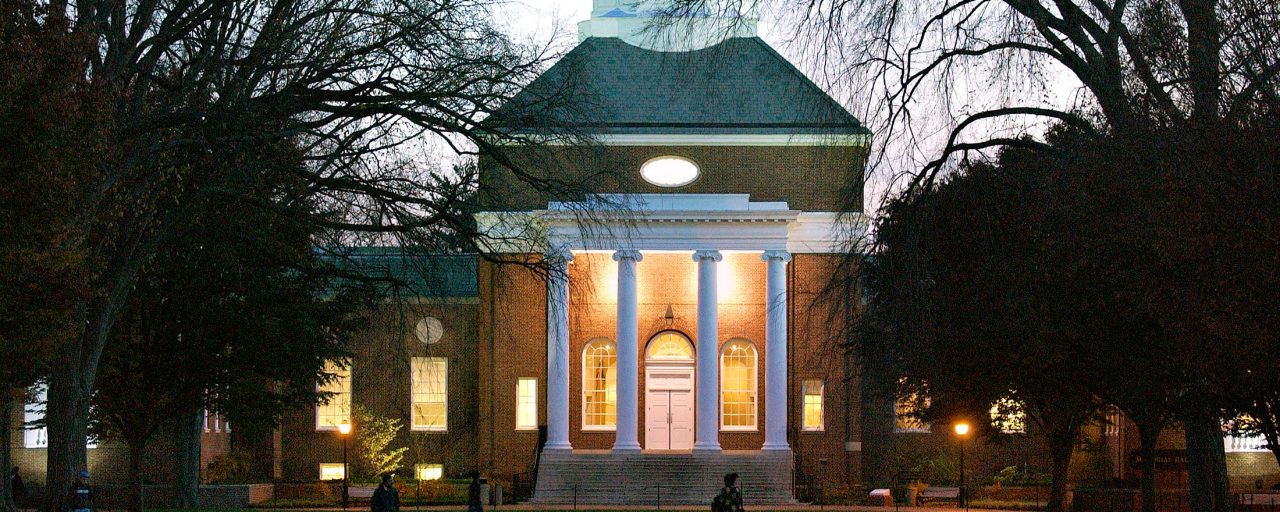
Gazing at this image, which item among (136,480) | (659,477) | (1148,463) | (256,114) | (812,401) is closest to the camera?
(256,114)

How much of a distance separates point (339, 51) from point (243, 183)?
2.08 metres

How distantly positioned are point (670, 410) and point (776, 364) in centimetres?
467

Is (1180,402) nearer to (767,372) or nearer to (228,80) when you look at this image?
(228,80)

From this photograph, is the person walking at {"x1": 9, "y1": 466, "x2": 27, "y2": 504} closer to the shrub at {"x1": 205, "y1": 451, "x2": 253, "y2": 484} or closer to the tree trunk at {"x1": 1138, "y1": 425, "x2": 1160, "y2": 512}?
the shrub at {"x1": 205, "y1": 451, "x2": 253, "y2": 484}

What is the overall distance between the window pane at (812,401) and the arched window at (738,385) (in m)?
1.64

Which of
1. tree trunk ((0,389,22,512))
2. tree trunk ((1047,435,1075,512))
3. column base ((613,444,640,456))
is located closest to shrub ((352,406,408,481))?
column base ((613,444,640,456))

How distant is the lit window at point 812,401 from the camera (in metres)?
50.1

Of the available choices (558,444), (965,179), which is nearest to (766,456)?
(558,444)

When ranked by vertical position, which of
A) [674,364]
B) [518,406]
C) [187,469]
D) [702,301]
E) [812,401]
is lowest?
[187,469]

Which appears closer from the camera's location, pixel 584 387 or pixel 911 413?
pixel 911 413

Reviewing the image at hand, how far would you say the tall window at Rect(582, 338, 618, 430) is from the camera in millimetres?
50312

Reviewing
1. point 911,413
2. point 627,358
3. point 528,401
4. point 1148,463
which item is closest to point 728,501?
point 1148,463

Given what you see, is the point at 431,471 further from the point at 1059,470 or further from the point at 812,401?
the point at 1059,470

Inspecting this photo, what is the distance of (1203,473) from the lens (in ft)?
80.5
